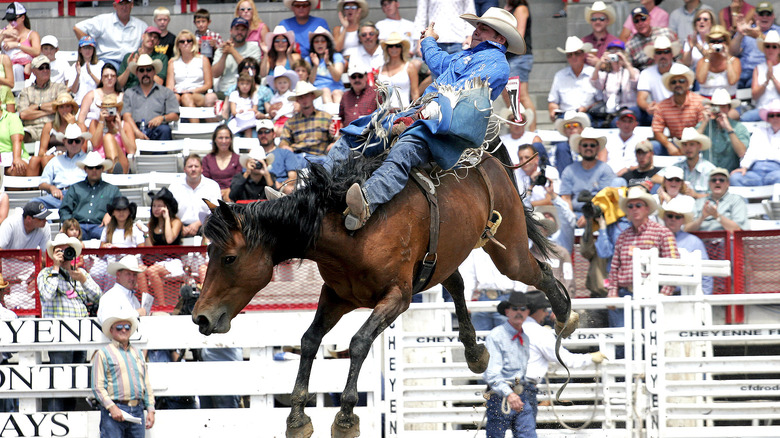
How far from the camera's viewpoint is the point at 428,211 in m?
6.29

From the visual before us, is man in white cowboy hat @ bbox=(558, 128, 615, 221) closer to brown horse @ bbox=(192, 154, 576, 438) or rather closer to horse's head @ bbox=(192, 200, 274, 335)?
brown horse @ bbox=(192, 154, 576, 438)

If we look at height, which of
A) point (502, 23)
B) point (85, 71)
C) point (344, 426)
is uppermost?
point (85, 71)

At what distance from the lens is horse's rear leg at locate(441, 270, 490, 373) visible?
7340 mm

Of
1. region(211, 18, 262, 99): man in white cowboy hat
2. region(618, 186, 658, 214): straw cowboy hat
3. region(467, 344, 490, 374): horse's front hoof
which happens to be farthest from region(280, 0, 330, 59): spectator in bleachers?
region(467, 344, 490, 374): horse's front hoof

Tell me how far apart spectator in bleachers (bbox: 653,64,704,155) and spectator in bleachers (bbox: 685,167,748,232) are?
1.56 metres

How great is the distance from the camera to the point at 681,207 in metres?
10.0

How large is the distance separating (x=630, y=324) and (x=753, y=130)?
4269 millimetres

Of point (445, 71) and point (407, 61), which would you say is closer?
point (445, 71)

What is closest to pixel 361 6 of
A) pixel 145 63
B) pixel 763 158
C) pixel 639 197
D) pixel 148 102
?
pixel 145 63

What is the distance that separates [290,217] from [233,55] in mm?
8317

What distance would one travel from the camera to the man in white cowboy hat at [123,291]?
9141 mm

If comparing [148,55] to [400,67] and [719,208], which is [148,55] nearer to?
[400,67]

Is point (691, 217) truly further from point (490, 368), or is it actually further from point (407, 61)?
point (407, 61)

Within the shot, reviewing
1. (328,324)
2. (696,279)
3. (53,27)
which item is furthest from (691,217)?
(53,27)
